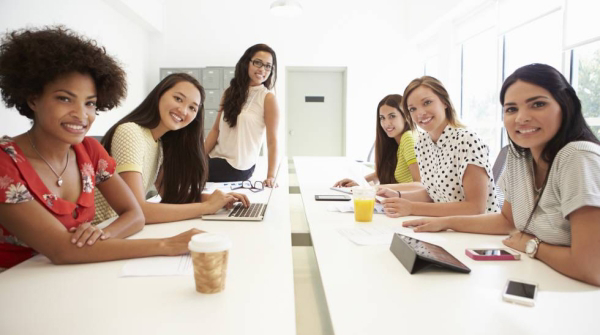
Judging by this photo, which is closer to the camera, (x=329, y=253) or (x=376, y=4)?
(x=329, y=253)

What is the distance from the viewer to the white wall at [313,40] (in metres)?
6.54

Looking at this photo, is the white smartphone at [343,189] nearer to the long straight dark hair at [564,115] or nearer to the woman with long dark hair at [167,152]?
the woman with long dark hair at [167,152]

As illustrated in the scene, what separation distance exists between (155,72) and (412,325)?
6.82 metres

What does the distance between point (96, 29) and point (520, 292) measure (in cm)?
562

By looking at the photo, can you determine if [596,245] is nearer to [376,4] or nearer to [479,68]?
[479,68]

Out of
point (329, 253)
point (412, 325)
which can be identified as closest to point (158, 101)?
point (329, 253)

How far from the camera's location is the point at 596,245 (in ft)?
2.84

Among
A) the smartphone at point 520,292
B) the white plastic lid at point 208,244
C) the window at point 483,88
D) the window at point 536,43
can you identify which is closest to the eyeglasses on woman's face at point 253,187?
the white plastic lid at point 208,244

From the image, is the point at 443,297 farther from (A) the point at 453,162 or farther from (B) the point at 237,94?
(B) the point at 237,94

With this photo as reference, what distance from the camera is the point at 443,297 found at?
78 cm

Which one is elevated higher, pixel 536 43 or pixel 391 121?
pixel 536 43

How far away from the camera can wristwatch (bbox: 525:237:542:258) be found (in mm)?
1024

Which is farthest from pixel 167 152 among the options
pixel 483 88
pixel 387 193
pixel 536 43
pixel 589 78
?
pixel 483 88

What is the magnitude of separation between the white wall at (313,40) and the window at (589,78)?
350 centimetres
